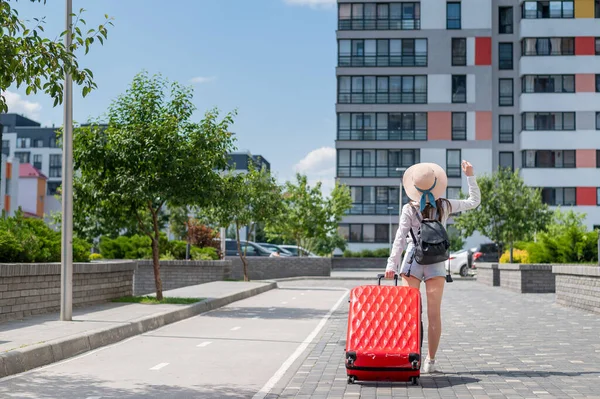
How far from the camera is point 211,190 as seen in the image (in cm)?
1817

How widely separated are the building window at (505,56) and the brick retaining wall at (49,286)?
58.0m

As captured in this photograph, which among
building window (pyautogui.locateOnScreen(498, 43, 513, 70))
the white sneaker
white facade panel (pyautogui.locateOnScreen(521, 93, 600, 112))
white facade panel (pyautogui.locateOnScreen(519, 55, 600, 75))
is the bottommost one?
the white sneaker

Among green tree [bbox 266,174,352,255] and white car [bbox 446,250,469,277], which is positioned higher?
green tree [bbox 266,174,352,255]

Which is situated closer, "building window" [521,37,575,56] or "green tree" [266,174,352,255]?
"green tree" [266,174,352,255]

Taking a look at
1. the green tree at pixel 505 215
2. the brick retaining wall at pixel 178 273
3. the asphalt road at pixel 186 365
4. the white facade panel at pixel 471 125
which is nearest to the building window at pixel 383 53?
the white facade panel at pixel 471 125

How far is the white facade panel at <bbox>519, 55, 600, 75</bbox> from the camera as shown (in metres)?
69.5

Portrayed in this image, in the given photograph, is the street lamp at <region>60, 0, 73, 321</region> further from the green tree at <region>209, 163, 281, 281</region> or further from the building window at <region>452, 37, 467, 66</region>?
the building window at <region>452, 37, 467, 66</region>

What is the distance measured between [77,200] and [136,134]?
209 centimetres

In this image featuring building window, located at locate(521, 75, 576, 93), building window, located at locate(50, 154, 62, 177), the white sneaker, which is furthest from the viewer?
building window, located at locate(50, 154, 62, 177)

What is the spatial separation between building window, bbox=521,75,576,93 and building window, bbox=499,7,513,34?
4586 mm

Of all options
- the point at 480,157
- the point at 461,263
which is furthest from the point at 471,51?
the point at 461,263

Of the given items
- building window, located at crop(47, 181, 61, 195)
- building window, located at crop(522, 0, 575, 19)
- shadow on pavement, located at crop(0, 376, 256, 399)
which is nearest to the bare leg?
shadow on pavement, located at crop(0, 376, 256, 399)

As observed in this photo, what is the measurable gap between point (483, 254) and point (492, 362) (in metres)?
42.7

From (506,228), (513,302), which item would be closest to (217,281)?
(513,302)
